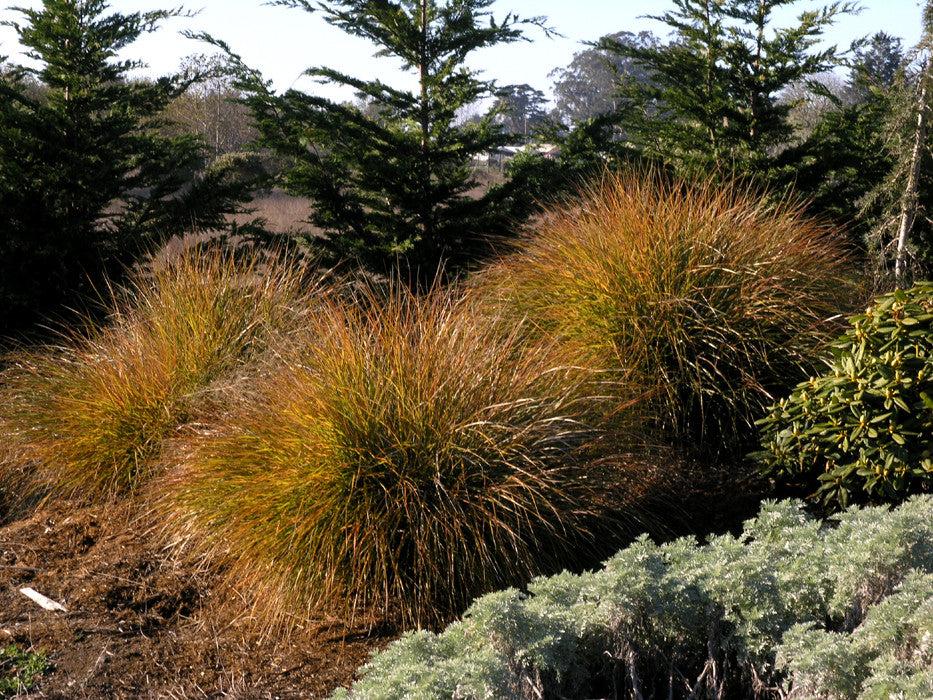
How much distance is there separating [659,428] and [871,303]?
6.13 ft

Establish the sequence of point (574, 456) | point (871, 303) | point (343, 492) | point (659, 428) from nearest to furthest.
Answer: point (343, 492) < point (574, 456) < point (659, 428) < point (871, 303)

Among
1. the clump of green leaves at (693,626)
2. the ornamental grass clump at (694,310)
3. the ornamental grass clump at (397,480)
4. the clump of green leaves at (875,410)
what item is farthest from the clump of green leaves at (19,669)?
the clump of green leaves at (875,410)

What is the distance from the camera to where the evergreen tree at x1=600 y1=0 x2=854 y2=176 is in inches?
303

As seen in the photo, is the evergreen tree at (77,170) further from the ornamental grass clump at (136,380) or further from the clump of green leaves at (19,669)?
the clump of green leaves at (19,669)

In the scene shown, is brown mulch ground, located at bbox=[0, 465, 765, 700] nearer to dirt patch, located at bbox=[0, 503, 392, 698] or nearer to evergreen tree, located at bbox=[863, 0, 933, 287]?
dirt patch, located at bbox=[0, 503, 392, 698]

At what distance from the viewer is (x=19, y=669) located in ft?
10.2

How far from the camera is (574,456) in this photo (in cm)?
353

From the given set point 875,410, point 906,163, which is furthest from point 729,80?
point 875,410

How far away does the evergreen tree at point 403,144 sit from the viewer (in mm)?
7219

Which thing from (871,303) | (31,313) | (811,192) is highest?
(811,192)

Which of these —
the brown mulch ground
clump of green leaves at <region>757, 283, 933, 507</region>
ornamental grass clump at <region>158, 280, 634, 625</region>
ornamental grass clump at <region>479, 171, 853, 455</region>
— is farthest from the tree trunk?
ornamental grass clump at <region>158, 280, 634, 625</region>

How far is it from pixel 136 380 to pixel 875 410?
377 centimetres

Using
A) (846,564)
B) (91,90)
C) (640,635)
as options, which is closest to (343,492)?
(640,635)

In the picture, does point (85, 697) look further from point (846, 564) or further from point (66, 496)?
point (846, 564)
